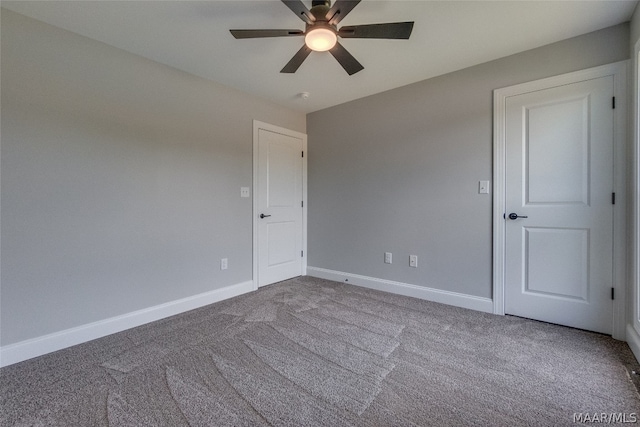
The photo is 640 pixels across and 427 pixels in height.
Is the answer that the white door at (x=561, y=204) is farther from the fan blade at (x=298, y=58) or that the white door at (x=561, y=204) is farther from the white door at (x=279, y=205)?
the white door at (x=279, y=205)

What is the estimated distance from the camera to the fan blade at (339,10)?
1.45m

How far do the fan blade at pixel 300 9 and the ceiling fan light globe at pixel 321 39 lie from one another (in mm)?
63

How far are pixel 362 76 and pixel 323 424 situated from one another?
2.92 m

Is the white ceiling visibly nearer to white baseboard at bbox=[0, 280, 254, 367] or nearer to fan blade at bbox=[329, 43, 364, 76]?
fan blade at bbox=[329, 43, 364, 76]

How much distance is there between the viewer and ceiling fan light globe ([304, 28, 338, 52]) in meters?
1.65

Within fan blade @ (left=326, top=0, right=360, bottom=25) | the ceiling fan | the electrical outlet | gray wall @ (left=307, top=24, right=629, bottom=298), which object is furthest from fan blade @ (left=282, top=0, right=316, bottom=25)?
the electrical outlet

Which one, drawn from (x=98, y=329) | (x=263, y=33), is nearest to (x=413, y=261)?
(x=263, y=33)

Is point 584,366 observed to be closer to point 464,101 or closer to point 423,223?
point 423,223

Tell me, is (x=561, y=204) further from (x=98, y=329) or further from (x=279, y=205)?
(x=98, y=329)

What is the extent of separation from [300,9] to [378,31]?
493mm

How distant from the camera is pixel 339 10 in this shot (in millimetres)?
1534

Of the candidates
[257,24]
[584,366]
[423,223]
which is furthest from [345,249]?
[257,24]

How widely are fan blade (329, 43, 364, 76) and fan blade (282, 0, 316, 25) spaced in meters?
0.24

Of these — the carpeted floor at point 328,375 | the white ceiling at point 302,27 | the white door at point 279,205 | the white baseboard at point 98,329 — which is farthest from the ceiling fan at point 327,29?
the white baseboard at point 98,329
